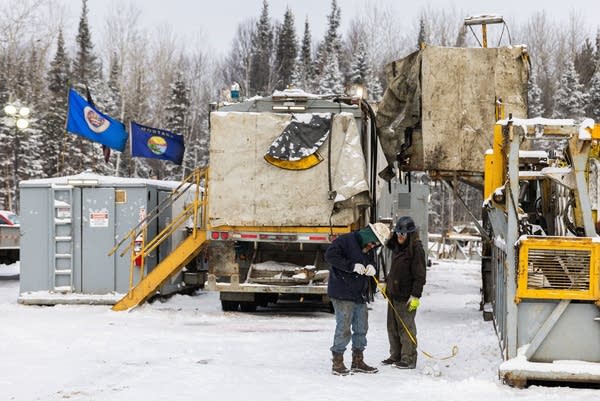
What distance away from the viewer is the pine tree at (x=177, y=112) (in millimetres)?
50750

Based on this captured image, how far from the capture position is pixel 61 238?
14398 millimetres

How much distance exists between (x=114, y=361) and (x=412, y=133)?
19.5 ft

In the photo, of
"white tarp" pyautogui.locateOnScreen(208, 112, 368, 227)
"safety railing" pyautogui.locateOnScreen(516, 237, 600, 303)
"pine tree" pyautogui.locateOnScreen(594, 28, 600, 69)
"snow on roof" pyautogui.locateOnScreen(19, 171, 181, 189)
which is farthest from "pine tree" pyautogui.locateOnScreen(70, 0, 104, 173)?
"pine tree" pyautogui.locateOnScreen(594, 28, 600, 69)

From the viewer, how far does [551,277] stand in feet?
24.3

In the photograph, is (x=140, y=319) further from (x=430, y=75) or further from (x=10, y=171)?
(x=10, y=171)

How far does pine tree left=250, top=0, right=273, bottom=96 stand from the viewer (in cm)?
6719

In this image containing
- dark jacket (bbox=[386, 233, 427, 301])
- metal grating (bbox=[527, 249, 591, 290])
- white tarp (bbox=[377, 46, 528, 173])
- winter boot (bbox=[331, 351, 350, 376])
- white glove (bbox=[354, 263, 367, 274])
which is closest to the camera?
metal grating (bbox=[527, 249, 591, 290])

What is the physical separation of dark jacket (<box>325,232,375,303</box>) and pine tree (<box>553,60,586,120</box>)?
174 feet

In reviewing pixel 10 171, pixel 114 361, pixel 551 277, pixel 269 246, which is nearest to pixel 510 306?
pixel 551 277

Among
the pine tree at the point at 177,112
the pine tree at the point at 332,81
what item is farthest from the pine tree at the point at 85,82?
the pine tree at the point at 332,81

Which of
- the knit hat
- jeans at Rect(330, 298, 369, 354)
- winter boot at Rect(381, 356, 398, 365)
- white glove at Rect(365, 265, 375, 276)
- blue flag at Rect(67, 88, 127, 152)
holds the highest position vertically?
blue flag at Rect(67, 88, 127, 152)

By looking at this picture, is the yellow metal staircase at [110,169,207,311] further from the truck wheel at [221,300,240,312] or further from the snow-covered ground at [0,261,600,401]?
the truck wheel at [221,300,240,312]

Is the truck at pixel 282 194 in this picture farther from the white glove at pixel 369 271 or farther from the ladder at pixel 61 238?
the white glove at pixel 369 271

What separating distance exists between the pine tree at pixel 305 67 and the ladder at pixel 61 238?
4833 centimetres
